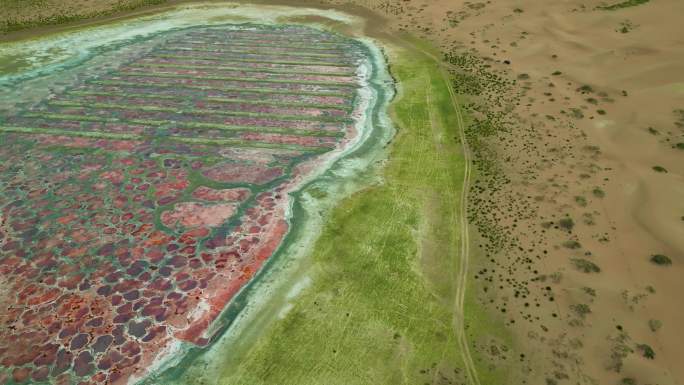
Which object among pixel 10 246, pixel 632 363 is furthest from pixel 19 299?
pixel 632 363

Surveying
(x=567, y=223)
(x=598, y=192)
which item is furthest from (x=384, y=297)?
(x=598, y=192)

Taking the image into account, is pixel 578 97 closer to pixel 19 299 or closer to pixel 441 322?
pixel 441 322

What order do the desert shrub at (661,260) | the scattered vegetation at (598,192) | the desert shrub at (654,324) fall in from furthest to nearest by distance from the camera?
the scattered vegetation at (598,192) → the desert shrub at (661,260) → the desert shrub at (654,324)

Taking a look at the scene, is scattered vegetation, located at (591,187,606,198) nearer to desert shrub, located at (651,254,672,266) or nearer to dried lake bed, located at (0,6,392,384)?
desert shrub, located at (651,254,672,266)

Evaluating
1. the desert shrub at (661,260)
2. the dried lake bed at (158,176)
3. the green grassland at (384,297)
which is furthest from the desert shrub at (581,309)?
the dried lake bed at (158,176)

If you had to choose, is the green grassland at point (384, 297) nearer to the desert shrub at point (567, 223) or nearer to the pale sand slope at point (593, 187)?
the pale sand slope at point (593, 187)
